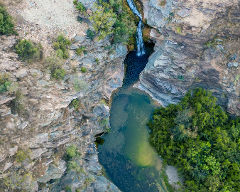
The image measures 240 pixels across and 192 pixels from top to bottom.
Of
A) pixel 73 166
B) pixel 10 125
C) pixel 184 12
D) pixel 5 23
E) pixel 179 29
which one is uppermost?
pixel 184 12

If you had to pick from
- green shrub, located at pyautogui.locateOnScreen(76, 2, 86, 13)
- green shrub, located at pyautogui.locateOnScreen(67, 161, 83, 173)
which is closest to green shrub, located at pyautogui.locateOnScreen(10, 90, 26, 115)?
green shrub, located at pyautogui.locateOnScreen(67, 161, 83, 173)

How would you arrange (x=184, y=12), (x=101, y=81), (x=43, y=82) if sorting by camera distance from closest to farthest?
(x=43, y=82) → (x=184, y=12) → (x=101, y=81)

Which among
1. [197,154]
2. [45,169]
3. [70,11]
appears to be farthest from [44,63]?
[197,154]

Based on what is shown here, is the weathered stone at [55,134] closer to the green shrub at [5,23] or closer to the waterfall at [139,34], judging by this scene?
the green shrub at [5,23]

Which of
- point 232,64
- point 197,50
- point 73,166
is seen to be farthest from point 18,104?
point 232,64

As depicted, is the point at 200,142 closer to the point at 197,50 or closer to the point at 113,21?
the point at 197,50

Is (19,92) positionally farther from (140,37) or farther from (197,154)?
(197,154)

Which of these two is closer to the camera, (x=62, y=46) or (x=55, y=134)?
(x=55, y=134)
